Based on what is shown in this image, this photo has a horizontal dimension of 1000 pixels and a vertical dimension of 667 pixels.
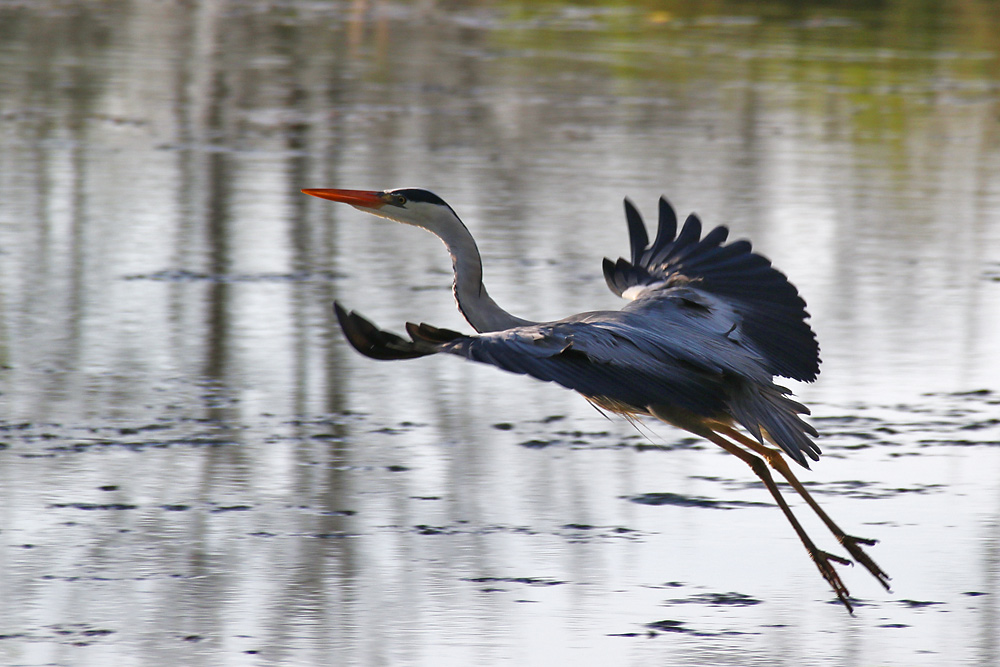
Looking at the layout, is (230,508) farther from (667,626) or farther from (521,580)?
(667,626)

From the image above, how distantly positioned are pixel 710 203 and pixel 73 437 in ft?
18.7

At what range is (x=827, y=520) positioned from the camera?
5961mm

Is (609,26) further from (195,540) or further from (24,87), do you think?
(195,540)

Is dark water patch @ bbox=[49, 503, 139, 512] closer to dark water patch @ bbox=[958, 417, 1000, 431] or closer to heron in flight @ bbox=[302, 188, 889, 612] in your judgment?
heron in flight @ bbox=[302, 188, 889, 612]

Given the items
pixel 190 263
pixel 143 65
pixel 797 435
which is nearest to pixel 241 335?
pixel 190 263

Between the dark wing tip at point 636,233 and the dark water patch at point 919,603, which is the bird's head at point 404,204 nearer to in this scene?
the dark wing tip at point 636,233

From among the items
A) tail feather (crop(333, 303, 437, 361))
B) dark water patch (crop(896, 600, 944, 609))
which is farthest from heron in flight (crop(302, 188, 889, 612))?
dark water patch (crop(896, 600, 944, 609))

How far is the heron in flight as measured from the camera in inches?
201

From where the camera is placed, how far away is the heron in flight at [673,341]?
201 inches

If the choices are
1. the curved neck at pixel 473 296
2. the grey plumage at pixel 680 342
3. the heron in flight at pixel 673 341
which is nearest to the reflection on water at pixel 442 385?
the heron in flight at pixel 673 341

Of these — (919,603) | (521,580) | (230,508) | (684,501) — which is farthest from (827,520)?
(230,508)

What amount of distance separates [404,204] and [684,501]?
1.46 metres

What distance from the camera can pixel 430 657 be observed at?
16.3ft

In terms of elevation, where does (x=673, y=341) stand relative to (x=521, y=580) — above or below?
above
